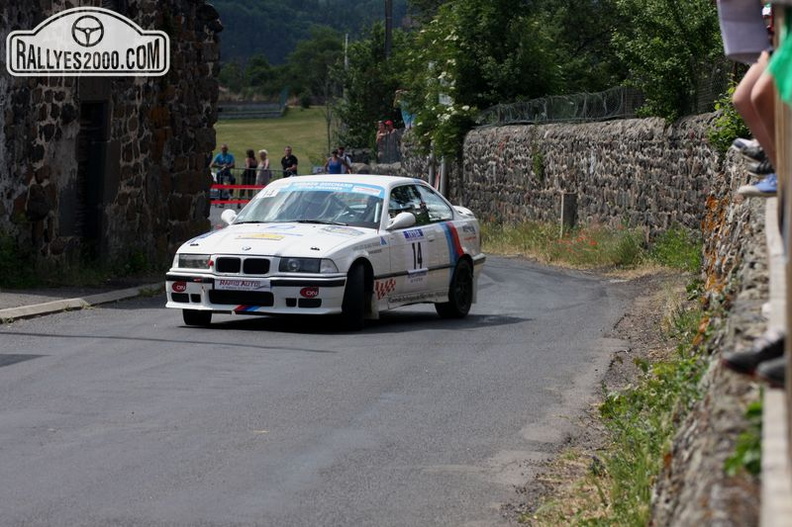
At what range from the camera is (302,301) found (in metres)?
13.5

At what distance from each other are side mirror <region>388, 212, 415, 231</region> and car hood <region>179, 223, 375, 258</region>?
0.89 ft

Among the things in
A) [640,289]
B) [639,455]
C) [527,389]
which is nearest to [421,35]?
[640,289]

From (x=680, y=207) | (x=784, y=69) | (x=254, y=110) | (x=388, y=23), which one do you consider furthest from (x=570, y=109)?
(x=254, y=110)

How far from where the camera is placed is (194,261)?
45.6ft

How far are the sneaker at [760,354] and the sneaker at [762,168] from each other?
11.8 feet

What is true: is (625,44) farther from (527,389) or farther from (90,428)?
(90,428)

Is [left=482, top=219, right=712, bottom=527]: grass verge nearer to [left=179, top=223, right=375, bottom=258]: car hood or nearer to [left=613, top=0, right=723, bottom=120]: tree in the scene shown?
[left=179, top=223, right=375, bottom=258]: car hood

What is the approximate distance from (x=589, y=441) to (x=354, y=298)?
18.1 feet

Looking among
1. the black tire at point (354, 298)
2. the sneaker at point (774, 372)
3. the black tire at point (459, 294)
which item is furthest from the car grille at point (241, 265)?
the sneaker at point (774, 372)

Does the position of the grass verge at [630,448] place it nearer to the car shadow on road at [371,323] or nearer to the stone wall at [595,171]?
the car shadow on road at [371,323]

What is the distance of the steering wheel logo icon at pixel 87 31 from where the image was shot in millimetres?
19312

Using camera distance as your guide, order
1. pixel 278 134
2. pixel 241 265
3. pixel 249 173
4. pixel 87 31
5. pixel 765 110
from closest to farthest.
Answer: pixel 765 110 < pixel 241 265 < pixel 87 31 < pixel 249 173 < pixel 278 134

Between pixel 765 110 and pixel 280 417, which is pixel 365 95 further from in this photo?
pixel 765 110

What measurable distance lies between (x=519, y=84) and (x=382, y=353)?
84.3 feet
